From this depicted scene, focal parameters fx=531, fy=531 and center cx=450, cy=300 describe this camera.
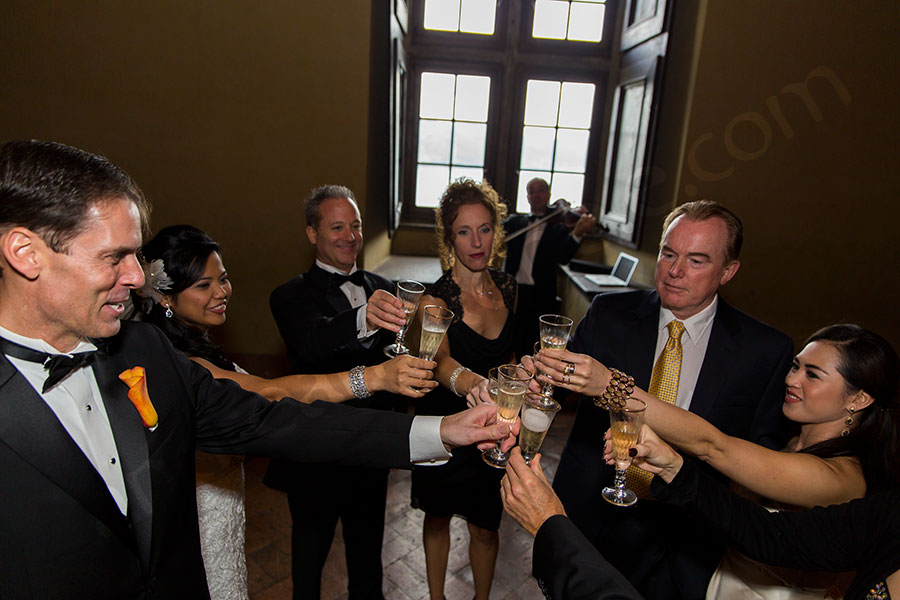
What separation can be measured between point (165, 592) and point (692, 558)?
1769 mm

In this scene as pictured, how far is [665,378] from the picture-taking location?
205 centimetres

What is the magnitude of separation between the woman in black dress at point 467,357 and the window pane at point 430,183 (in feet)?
12.8

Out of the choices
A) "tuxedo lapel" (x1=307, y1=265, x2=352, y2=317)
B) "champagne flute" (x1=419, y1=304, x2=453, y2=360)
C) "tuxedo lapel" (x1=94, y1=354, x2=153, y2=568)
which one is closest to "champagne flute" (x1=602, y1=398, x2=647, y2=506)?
"champagne flute" (x1=419, y1=304, x2=453, y2=360)

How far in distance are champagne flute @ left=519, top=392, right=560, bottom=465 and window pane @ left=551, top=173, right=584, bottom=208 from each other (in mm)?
5319

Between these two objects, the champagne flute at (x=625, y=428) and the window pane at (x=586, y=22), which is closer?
the champagne flute at (x=625, y=428)

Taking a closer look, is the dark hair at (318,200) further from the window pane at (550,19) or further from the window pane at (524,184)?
the window pane at (550,19)

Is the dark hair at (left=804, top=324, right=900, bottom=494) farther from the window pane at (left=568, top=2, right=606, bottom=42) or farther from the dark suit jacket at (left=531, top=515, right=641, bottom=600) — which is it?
the window pane at (left=568, top=2, right=606, bottom=42)

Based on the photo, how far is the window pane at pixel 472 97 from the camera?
6.31 metres

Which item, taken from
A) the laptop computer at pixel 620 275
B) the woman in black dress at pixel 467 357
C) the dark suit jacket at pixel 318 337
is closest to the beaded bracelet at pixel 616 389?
the woman in black dress at pixel 467 357

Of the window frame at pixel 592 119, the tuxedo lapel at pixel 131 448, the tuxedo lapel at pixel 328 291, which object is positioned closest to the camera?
the tuxedo lapel at pixel 131 448

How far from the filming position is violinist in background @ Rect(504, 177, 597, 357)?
17.6 ft

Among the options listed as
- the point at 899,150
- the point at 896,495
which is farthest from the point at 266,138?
the point at 899,150

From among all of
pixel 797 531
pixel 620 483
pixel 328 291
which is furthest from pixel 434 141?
pixel 797 531

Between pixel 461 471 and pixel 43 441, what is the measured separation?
1741mm
